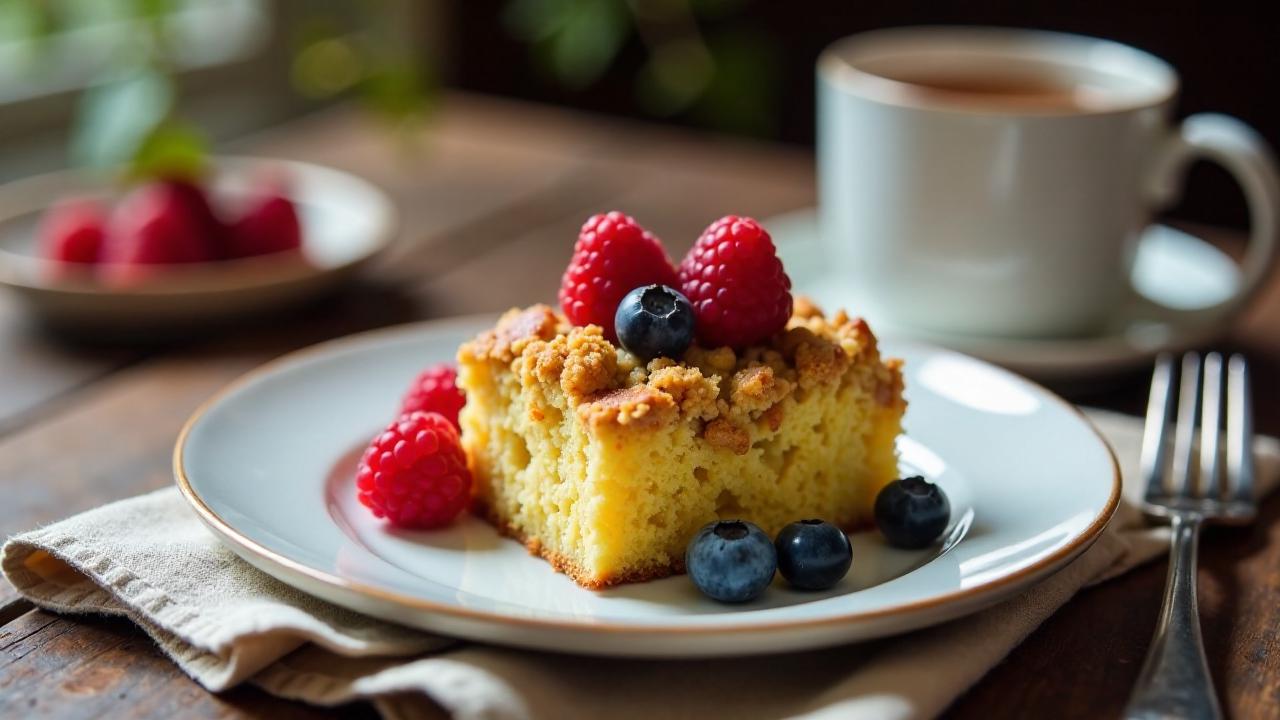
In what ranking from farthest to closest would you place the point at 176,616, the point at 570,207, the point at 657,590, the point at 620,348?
the point at 570,207 → the point at 620,348 → the point at 657,590 → the point at 176,616

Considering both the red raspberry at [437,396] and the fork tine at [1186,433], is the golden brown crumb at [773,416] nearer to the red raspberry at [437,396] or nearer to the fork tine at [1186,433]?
the red raspberry at [437,396]

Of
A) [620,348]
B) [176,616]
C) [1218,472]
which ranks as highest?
[620,348]

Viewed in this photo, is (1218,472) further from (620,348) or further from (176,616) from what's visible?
(176,616)

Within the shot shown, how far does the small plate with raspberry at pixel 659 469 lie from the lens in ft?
4.25

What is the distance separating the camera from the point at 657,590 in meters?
1.37

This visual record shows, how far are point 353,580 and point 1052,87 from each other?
1758 mm

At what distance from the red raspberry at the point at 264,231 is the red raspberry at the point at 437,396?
832mm

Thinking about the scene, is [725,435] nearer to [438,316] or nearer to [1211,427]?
[1211,427]

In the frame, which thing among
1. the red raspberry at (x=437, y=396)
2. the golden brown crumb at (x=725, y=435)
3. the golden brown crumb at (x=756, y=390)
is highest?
the golden brown crumb at (x=756, y=390)

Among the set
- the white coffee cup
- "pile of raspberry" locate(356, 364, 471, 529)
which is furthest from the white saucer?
"pile of raspberry" locate(356, 364, 471, 529)

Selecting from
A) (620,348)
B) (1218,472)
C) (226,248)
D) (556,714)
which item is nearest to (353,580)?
(556,714)

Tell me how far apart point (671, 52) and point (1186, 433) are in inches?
120

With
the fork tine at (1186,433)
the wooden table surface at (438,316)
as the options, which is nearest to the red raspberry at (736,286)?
the wooden table surface at (438,316)

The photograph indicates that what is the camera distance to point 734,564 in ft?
4.19
